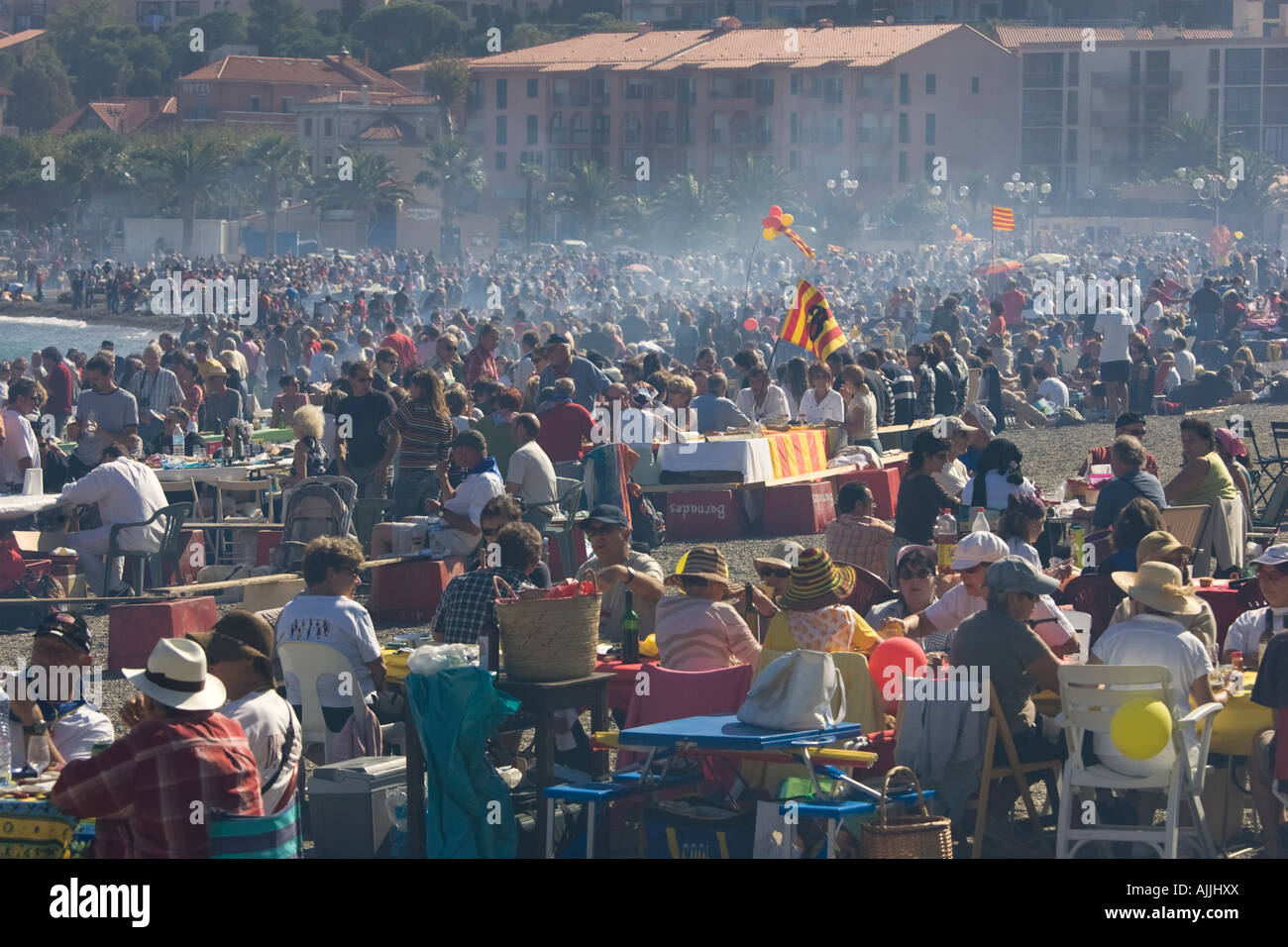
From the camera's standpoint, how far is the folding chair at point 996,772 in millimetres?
6551

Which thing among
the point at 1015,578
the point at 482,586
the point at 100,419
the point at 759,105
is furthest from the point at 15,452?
the point at 759,105

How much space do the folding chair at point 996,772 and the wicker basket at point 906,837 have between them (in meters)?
0.51

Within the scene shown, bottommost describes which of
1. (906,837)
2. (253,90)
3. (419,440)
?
(906,837)

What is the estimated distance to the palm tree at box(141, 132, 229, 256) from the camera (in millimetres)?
92438

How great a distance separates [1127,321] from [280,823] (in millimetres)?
16221

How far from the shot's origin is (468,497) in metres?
11.1

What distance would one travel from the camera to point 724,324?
28.8 metres

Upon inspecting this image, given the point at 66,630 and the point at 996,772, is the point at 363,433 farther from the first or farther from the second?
the point at 996,772

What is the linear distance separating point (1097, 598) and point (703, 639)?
2.12 meters

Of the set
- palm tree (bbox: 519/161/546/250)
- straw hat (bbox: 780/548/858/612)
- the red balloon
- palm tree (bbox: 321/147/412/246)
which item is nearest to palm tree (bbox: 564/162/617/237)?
palm tree (bbox: 519/161/546/250)

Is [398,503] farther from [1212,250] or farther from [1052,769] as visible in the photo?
[1212,250]

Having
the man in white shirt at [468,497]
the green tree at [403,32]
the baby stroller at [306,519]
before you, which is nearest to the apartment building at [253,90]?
the green tree at [403,32]

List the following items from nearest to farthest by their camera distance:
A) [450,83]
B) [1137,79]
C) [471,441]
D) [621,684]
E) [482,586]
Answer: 1. [621,684]
2. [482,586]
3. [471,441]
4. [1137,79]
5. [450,83]

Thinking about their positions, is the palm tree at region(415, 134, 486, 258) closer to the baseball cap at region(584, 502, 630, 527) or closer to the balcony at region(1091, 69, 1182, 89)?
the balcony at region(1091, 69, 1182, 89)
